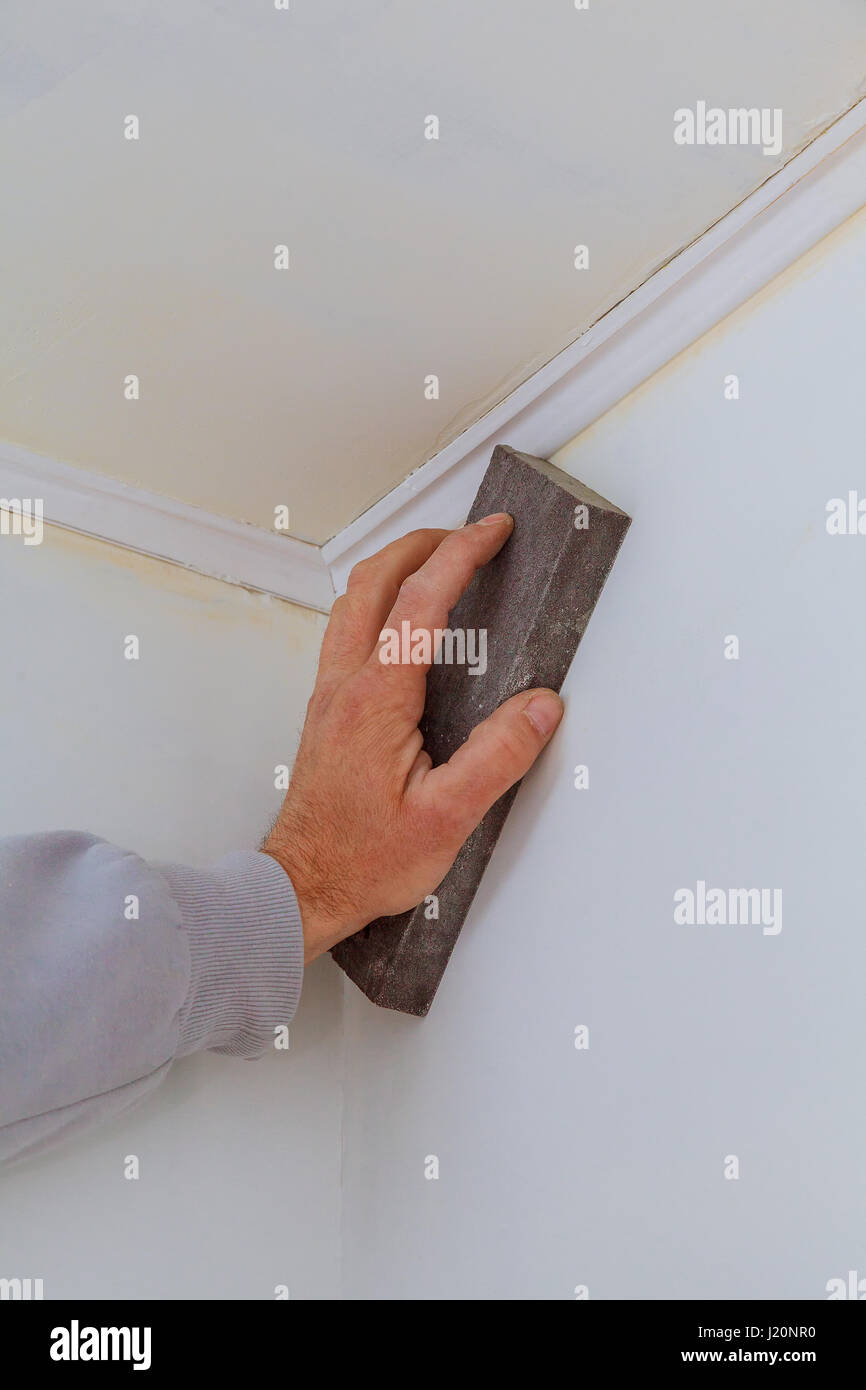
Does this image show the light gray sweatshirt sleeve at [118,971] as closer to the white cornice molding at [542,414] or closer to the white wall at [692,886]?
the white wall at [692,886]

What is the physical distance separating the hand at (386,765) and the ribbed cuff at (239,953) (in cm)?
3

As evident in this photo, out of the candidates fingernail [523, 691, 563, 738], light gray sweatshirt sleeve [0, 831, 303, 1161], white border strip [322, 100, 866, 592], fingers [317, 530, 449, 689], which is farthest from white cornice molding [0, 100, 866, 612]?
light gray sweatshirt sleeve [0, 831, 303, 1161]

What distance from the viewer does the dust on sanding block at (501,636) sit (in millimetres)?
939

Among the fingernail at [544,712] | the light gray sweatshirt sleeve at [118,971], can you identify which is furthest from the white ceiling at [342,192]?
the light gray sweatshirt sleeve at [118,971]

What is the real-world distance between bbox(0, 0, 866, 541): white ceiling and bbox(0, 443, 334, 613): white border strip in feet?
0.13

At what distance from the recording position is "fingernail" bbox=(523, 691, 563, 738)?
0.95 meters

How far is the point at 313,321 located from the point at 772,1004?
73 cm

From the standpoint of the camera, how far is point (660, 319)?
0.92 meters

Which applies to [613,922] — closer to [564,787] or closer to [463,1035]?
[564,787]

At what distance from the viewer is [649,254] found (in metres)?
0.90


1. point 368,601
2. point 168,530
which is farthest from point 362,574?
point 168,530

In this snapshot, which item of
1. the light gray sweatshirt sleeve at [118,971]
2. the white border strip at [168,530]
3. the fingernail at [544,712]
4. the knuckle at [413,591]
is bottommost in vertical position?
the light gray sweatshirt sleeve at [118,971]

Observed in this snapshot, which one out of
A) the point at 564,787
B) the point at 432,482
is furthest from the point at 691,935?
the point at 432,482

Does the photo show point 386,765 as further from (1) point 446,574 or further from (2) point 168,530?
(2) point 168,530
